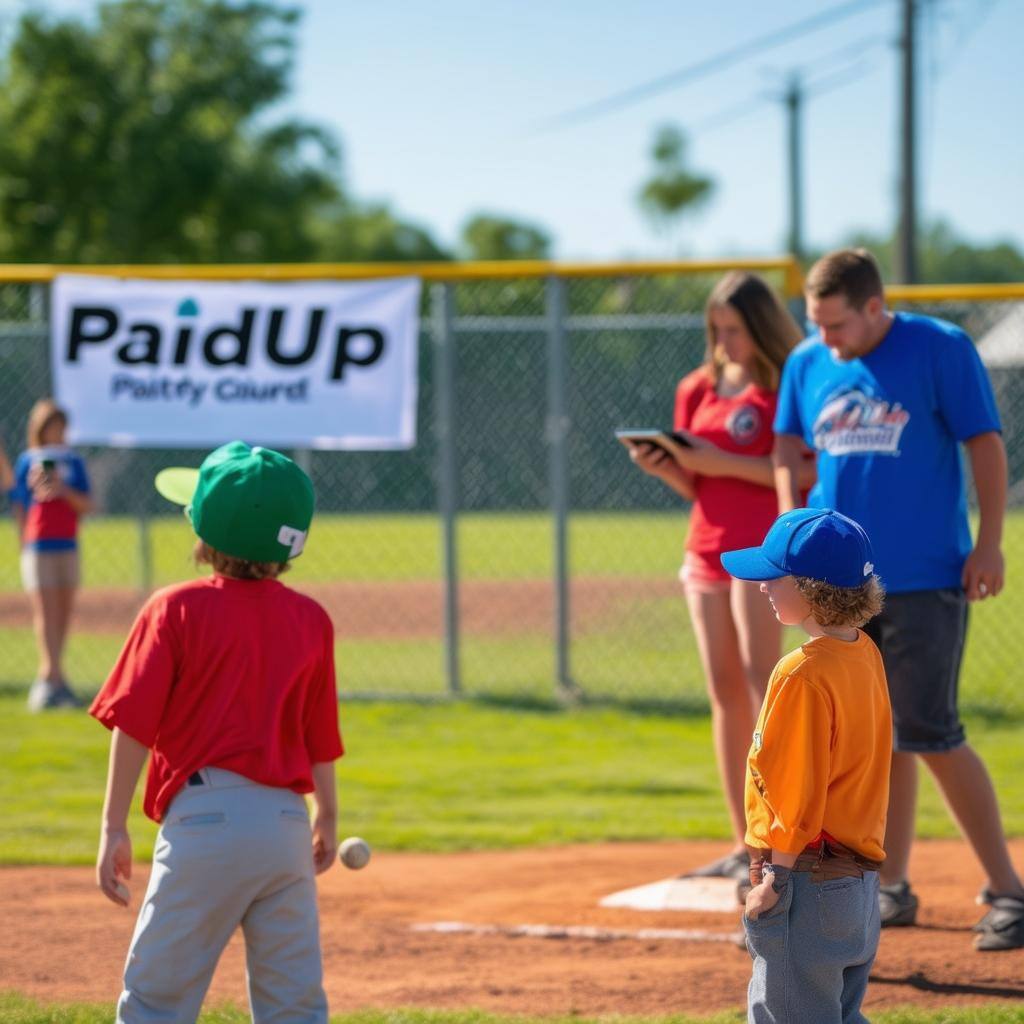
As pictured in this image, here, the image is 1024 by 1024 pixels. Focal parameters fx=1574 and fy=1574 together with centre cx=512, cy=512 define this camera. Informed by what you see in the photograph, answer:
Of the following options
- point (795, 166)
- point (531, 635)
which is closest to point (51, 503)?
point (531, 635)

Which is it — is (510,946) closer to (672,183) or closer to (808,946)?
(808,946)

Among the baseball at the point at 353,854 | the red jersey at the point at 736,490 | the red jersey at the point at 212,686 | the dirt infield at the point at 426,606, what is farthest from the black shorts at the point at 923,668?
the dirt infield at the point at 426,606

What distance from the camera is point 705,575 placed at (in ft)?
17.4

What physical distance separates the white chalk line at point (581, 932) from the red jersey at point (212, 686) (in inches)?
78.8

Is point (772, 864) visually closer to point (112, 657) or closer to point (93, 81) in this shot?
point (112, 657)

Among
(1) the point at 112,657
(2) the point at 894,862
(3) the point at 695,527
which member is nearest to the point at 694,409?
(3) the point at 695,527

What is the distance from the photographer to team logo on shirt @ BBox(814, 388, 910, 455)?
4.76 meters

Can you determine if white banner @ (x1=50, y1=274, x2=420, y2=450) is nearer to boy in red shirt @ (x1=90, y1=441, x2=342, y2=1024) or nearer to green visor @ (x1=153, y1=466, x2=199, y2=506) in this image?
green visor @ (x1=153, y1=466, x2=199, y2=506)

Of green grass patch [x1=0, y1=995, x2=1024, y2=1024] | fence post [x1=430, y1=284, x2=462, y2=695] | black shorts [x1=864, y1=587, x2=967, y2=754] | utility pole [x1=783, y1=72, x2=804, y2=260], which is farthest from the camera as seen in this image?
utility pole [x1=783, y1=72, x2=804, y2=260]

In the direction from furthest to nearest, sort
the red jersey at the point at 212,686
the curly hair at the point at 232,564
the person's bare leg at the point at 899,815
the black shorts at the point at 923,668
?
the person's bare leg at the point at 899,815, the black shorts at the point at 923,668, the curly hair at the point at 232,564, the red jersey at the point at 212,686

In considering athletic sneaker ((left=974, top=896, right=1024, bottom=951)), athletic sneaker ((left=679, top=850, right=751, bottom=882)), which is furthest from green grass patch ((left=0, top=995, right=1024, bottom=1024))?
athletic sneaker ((left=679, top=850, right=751, bottom=882))

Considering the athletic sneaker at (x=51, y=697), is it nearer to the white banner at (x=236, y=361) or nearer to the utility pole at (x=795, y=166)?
the white banner at (x=236, y=361)

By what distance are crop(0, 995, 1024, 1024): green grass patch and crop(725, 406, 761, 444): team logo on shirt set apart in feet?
6.40

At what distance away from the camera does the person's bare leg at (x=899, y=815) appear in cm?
496
